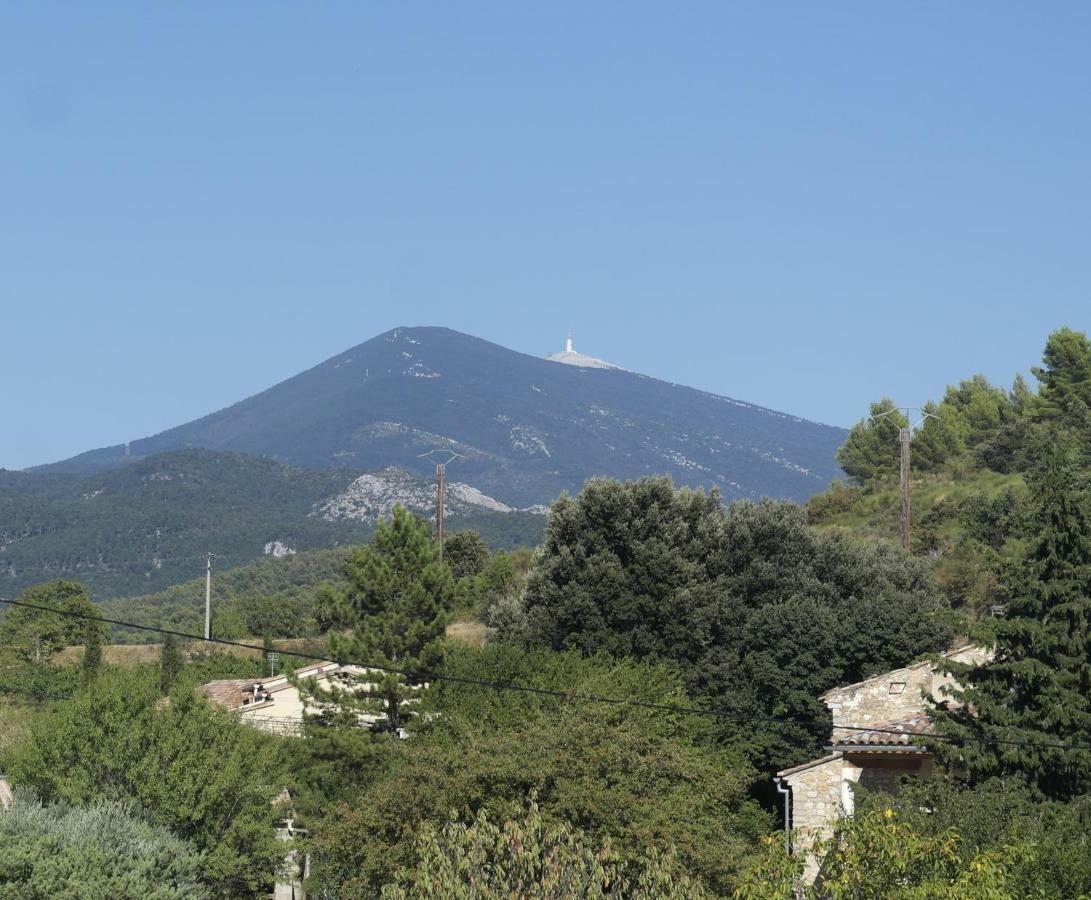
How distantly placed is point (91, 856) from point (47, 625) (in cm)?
6961

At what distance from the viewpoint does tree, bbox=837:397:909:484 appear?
3841 inches

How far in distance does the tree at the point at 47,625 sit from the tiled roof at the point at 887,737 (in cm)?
5732

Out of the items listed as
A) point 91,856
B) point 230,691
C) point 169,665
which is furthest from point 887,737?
point 169,665

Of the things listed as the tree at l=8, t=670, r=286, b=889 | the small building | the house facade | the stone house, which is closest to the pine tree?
the stone house

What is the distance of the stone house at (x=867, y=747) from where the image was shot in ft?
104

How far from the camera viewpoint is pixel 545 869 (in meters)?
21.8

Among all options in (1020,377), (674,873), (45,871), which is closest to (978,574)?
(674,873)

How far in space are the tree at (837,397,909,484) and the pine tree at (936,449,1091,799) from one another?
67274mm

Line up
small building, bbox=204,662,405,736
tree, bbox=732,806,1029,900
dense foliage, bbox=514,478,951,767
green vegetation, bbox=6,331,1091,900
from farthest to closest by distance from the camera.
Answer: small building, bbox=204,662,405,736 < dense foliage, bbox=514,478,951,767 < green vegetation, bbox=6,331,1091,900 < tree, bbox=732,806,1029,900

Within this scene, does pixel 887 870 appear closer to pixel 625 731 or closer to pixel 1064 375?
pixel 625 731

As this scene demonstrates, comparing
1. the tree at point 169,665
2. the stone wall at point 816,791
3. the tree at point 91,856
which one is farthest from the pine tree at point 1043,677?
the tree at point 169,665

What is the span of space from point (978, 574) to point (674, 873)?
3177 centimetres

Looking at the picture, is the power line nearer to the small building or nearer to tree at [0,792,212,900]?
tree at [0,792,212,900]

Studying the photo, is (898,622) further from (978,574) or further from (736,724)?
(978,574)
